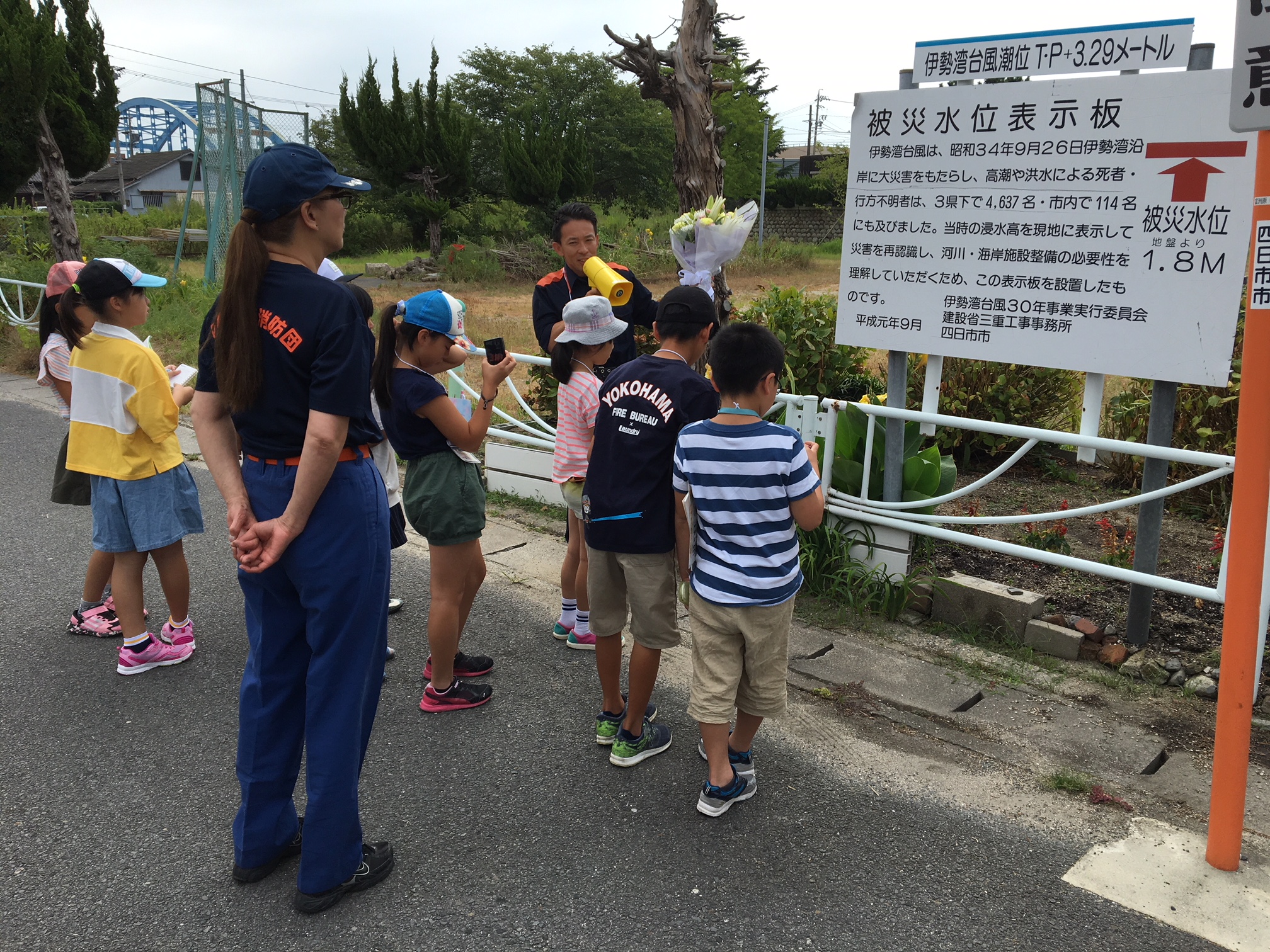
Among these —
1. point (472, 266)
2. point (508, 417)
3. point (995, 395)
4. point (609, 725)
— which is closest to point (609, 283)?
point (609, 725)

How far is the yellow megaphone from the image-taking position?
400cm

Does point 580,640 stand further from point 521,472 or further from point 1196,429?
point 1196,429

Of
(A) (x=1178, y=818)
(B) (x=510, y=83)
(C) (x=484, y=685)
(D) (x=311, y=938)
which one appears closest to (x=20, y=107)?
(C) (x=484, y=685)

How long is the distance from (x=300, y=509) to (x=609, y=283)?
2.06 m

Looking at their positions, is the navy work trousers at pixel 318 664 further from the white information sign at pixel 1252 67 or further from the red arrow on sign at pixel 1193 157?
the red arrow on sign at pixel 1193 157

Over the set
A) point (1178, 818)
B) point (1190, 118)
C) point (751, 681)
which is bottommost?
point (1178, 818)

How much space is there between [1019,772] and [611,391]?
6.28 feet

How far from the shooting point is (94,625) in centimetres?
427

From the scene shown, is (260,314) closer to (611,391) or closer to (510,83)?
(611,391)

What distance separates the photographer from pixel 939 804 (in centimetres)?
301

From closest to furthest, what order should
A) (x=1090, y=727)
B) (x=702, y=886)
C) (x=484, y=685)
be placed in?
(x=702, y=886)
(x=1090, y=727)
(x=484, y=685)

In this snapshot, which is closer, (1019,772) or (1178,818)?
(1178,818)

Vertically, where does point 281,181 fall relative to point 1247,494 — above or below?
above

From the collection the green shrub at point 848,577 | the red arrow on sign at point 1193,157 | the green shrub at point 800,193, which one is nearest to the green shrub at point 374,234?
the green shrub at point 800,193
